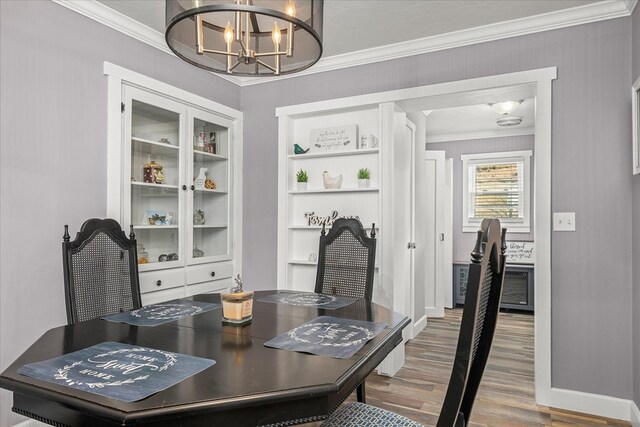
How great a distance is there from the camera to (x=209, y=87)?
3.52 meters

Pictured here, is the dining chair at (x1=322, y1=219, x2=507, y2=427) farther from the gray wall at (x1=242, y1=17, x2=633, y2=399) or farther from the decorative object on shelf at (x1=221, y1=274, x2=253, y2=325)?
the gray wall at (x1=242, y1=17, x2=633, y2=399)

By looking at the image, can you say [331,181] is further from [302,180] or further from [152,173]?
[152,173]

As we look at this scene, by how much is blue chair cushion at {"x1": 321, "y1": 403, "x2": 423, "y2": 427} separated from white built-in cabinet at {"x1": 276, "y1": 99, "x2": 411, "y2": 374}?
1821 mm

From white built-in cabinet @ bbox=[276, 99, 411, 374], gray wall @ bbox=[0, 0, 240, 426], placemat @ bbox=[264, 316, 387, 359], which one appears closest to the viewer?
placemat @ bbox=[264, 316, 387, 359]

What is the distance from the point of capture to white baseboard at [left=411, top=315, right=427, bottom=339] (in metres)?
4.20

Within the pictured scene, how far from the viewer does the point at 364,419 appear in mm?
1401

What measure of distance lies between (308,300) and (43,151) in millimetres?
1734

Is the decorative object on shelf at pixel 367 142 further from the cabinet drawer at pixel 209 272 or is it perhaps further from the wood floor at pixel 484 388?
the wood floor at pixel 484 388

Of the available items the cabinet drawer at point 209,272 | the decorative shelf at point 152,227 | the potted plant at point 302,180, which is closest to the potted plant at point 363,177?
the potted plant at point 302,180

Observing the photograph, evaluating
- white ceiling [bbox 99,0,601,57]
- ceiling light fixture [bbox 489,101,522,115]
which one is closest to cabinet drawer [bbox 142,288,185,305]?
white ceiling [bbox 99,0,601,57]

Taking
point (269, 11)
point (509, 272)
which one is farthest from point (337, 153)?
point (509, 272)

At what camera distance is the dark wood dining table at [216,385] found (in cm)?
94

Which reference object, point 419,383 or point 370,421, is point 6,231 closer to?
point 370,421

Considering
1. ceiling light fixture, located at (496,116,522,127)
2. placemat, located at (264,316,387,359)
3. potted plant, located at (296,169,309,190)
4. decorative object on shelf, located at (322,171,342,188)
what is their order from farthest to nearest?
ceiling light fixture, located at (496,116,522,127)
potted plant, located at (296,169,309,190)
decorative object on shelf, located at (322,171,342,188)
placemat, located at (264,316,387,359)
